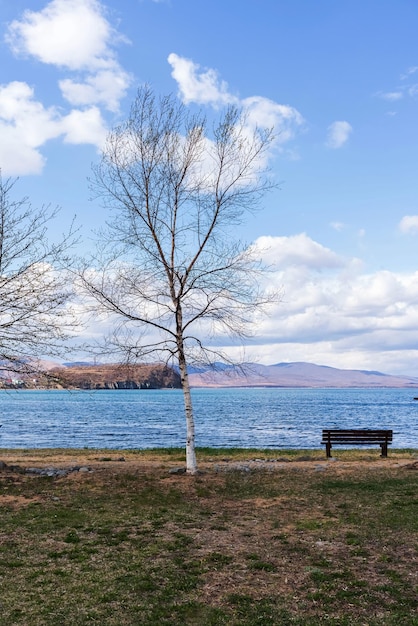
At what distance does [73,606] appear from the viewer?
712 cm

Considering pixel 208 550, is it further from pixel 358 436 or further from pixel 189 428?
pixel 358 436

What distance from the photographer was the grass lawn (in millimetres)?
7004

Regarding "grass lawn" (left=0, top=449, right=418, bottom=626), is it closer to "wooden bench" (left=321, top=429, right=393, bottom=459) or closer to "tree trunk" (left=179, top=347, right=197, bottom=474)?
"tree trunk" (left=179, top=347, right=197, bottom=474)

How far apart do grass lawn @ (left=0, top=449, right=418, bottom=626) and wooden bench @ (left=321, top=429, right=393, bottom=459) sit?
21.7ft

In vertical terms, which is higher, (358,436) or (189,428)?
(189,428)

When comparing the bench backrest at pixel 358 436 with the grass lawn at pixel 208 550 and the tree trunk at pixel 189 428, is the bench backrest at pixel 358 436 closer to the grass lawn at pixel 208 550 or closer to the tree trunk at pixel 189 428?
the grass lawn at pixel 208 550

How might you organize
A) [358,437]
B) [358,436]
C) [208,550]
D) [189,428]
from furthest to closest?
[358,436] < [358,437] < [189,428] < [208,550]

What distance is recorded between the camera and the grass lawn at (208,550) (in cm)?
700

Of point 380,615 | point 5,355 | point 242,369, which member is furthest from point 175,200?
point 380,615

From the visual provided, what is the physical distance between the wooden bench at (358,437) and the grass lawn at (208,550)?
661 centimetres

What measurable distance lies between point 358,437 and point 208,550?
51.9 feet

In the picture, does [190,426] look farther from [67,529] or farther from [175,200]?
[175,200]

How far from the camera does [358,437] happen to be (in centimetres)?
2372

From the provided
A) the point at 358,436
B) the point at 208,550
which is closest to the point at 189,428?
the point at 208,550
